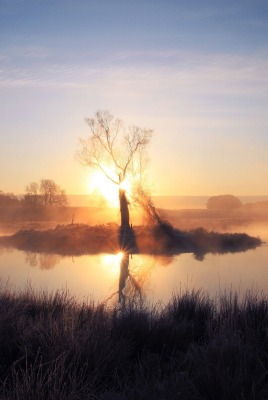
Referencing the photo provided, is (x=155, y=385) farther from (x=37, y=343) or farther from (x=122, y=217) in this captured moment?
(x=122, y=217)

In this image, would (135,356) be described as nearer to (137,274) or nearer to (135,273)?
(137,274)

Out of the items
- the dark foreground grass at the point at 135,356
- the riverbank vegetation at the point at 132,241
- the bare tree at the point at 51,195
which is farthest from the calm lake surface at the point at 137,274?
the bare tree at the point at 51,195

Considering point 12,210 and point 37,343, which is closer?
point 37,343

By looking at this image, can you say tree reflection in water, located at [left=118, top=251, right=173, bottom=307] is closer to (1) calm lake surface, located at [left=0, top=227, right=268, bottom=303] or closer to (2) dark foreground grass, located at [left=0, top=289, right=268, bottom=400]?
(1) calm lake surface, located at [left=0, top=227, right=268, bottom=303]

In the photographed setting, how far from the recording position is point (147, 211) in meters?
27.3

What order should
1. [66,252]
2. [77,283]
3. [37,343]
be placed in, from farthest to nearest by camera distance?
[66,252] → [77,283] → [37,343]

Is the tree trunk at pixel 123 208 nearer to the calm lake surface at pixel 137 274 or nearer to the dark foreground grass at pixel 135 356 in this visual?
the calm lake surface at pixel 137 274

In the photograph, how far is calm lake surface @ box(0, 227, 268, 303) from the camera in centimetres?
1327

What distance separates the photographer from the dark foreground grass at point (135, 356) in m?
4.56

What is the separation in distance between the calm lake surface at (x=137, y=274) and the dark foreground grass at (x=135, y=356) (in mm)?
3721

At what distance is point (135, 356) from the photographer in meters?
6.57

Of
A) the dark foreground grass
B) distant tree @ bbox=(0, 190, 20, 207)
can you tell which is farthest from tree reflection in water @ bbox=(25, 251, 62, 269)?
distant tree @ bbox=(0, 190, 20, 207)

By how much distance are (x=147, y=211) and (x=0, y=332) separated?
69.7 feet

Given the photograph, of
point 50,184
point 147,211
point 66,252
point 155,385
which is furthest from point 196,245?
point 50,184
